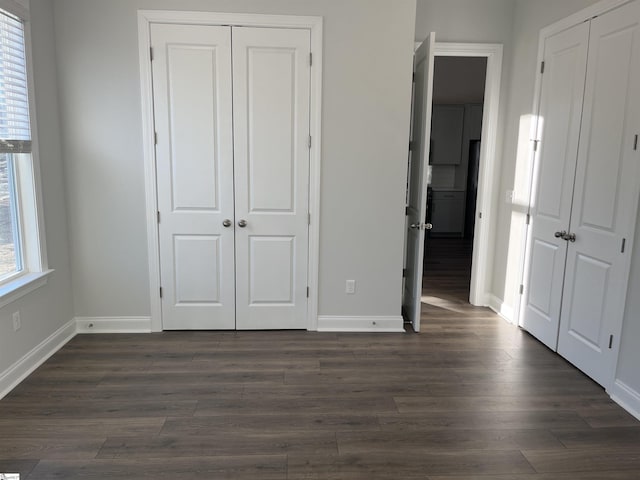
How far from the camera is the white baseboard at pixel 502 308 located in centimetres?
415

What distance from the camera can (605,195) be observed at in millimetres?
2945

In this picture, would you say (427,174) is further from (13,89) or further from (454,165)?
(454,165)

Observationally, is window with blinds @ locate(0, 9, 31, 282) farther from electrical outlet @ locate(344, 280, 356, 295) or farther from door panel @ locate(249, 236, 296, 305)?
electrical outlet @ locate(344, 280, 356, 295)

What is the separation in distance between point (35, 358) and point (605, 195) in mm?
3962

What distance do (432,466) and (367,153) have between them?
2322 millimetres

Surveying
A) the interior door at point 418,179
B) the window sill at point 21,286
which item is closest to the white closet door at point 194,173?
the window sill at point 21,286

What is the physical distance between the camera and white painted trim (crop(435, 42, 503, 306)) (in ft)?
13.6

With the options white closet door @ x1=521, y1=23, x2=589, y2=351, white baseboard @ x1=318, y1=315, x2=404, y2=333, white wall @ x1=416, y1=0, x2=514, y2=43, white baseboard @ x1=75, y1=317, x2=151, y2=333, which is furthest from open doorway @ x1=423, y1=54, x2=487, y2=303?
white baseboard @ x1=75, y1=317, x2=151, y2=333

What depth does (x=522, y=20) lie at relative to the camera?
4.01 m

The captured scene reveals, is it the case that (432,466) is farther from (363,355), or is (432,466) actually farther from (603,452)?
(363,355)

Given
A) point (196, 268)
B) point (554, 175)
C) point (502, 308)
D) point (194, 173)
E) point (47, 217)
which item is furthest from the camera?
point (502, 308)

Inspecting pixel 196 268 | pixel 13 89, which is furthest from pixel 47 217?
pixel 196 268

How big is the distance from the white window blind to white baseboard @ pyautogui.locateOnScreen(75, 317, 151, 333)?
4.76ft

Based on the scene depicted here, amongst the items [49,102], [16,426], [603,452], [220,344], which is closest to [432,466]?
[603,452]
